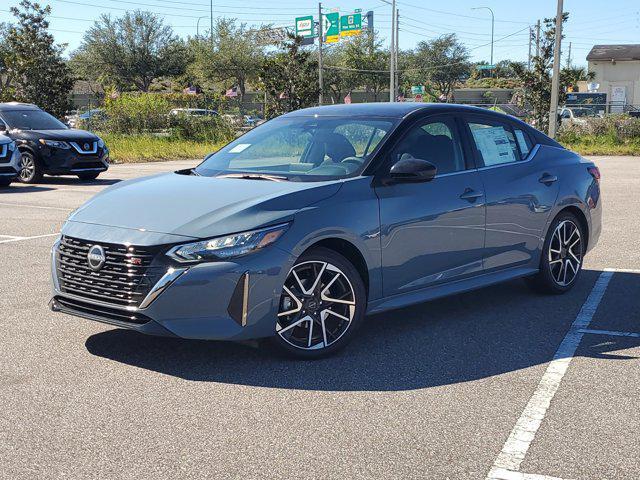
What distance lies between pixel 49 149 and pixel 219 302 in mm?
14707

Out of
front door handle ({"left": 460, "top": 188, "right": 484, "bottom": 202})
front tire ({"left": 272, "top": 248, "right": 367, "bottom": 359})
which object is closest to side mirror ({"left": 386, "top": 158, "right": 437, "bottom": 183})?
front door handle ({"left": 460, "top": 188, "right": 484, "bottom": 202})

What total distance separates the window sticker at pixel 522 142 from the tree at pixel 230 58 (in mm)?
71190

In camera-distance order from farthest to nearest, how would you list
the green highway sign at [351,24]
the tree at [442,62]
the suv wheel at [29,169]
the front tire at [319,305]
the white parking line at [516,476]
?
the tree at [442,62] → the green highway sign at [351,24] → the suv wheel at [29,169] → the front tire at [319,305] → the white parking line at [516,476]

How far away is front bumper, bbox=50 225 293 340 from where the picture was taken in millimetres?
4828

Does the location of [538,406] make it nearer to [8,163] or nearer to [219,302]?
[219,302]

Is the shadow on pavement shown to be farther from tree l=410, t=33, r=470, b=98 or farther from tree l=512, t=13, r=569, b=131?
tree l=410, t=33, r=470, b=98

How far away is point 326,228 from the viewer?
523cm

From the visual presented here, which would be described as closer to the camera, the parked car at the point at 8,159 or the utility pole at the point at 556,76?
the parked car at the point at 8,159

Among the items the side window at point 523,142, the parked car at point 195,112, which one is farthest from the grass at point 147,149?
the side window at point 523,142

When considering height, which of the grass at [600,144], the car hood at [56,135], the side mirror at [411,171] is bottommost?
the grass at [600,144]

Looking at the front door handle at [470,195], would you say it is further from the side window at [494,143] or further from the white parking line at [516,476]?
the white parking line at [516,476]

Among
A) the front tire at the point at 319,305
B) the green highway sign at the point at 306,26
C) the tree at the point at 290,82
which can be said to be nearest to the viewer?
the front tire at the point at 319,305

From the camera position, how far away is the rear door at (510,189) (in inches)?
256

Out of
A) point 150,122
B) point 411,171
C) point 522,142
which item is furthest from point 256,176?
point 150,122
